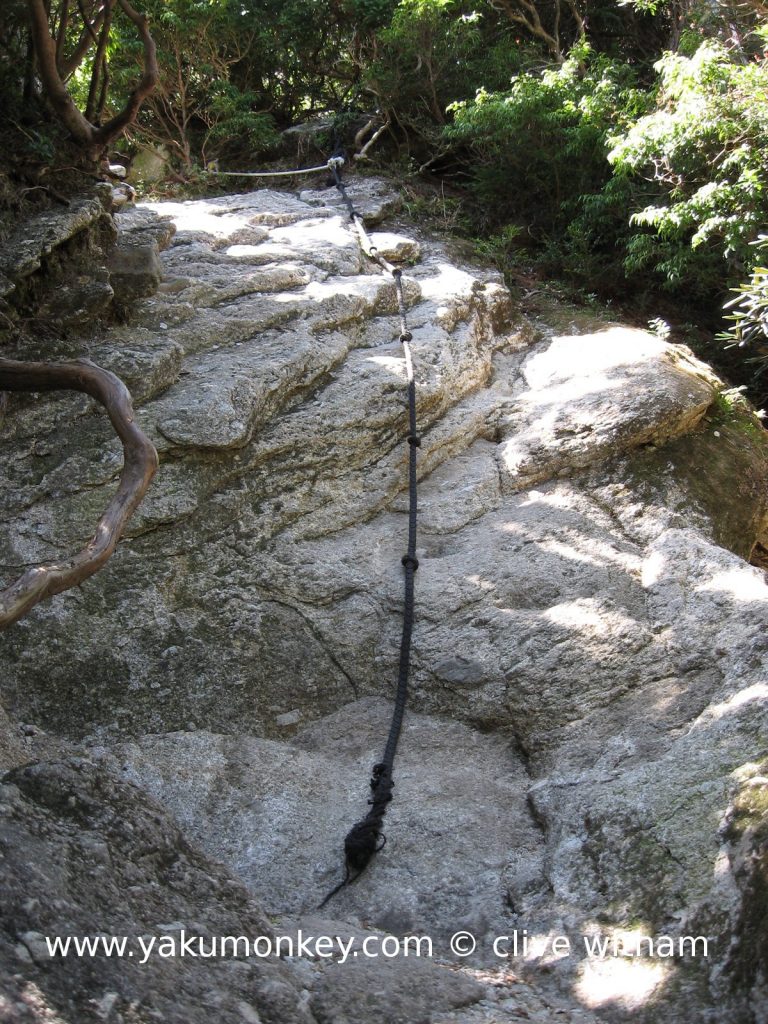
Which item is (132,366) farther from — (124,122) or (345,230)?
(345,230)

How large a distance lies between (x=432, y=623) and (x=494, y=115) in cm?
521

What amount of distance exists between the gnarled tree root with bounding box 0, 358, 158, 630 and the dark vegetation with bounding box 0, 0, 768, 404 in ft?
4.90

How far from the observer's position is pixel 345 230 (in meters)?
6.65

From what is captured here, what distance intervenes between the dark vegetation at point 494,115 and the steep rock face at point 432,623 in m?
1.05

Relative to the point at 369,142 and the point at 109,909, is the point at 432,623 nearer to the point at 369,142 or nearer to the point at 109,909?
the point at 109,909

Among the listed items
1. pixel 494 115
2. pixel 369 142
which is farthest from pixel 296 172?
pixel 494 115

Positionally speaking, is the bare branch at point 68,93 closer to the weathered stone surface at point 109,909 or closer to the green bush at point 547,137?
the green bush at point 547,137

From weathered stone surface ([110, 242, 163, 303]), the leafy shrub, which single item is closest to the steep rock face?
weathered stone surface ([110, 242, 163, 303])

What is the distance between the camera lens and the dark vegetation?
514 centimetres

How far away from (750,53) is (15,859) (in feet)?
24.0

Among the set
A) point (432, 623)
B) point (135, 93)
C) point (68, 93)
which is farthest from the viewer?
point (135, 93)

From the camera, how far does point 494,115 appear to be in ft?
23.9

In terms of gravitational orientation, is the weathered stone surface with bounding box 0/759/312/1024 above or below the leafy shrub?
below

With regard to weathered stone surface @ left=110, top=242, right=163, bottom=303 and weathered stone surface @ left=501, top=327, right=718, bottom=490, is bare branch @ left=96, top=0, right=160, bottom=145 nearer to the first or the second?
weathered stone surface @ left=110, top=242, right=163, bottom=303
